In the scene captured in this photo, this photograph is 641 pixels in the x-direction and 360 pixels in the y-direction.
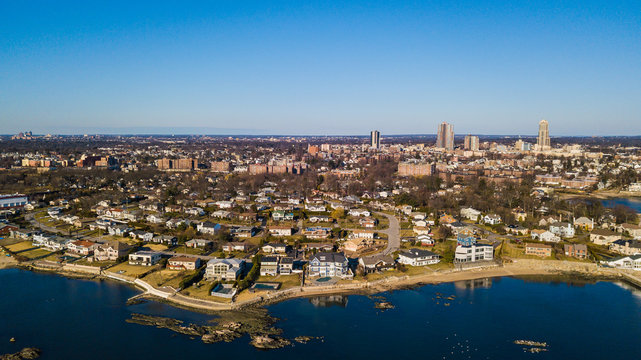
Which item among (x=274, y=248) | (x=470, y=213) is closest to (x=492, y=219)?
(x=470, y=213)

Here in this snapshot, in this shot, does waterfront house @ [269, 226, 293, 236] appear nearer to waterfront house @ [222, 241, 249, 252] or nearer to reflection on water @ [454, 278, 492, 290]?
waterfront house @ [222, 241, 249, 252]

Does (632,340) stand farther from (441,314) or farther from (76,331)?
(76,331)

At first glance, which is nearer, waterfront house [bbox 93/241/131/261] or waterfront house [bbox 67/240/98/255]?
waterfront house [bbox 93/241/131/261]

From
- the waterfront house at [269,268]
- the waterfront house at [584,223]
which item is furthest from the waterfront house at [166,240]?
the waterfront house at [584,223]

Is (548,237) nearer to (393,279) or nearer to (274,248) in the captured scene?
(393,279)

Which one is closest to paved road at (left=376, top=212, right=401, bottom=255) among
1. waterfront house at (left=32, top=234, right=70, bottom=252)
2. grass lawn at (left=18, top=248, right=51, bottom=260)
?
waterfront house at (left=32, top=234, right=70, bottom=252)
